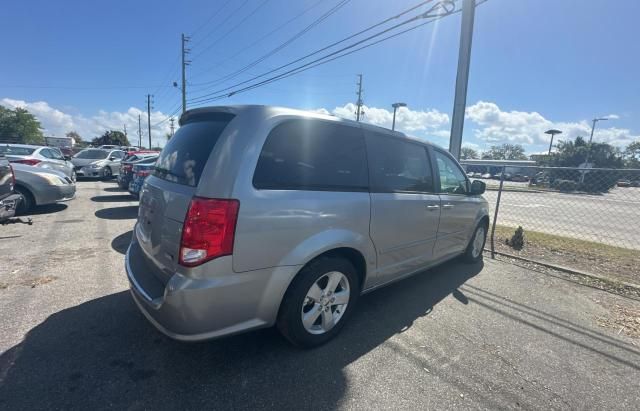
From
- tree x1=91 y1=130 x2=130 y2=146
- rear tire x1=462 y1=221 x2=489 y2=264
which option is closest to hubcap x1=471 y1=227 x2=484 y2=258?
rear tire x1=462 y1=221 x2=489 y2=264

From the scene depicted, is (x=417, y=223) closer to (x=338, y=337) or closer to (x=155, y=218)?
(x=338, y=337)

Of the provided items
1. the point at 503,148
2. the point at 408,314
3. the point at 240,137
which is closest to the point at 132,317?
the point at 240,137

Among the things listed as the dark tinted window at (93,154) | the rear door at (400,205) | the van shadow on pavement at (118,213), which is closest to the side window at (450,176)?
the rear door at (400,205)

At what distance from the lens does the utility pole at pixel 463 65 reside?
7.02m

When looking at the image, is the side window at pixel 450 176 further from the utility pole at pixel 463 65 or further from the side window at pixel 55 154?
the side window at pixel 55 154

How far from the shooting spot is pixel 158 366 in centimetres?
224

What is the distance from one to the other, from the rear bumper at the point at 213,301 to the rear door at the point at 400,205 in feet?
3.50

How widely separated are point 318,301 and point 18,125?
70.9 meters

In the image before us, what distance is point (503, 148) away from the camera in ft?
373

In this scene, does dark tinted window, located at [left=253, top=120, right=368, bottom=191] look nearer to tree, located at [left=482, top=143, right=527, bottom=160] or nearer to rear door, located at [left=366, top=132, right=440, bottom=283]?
rear door, located at [left=366, top=132, right=440, bottom=283]

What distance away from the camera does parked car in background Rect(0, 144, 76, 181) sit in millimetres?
9570

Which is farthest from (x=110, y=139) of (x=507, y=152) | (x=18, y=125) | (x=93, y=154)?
(x=507, y=152)

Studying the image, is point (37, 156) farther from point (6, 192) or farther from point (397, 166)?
point (397, 166)

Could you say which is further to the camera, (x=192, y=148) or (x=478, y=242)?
(x=478, y=242)
